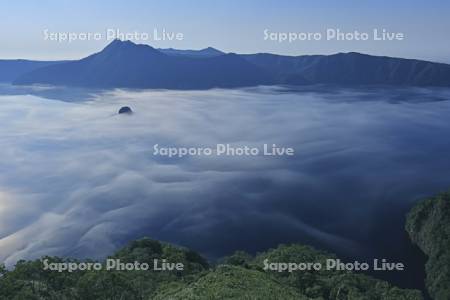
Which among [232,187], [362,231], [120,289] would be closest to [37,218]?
[232,187]

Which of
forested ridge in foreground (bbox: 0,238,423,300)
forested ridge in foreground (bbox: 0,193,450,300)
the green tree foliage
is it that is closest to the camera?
forested ridge in foreground (bbox: 0,238,423,300)

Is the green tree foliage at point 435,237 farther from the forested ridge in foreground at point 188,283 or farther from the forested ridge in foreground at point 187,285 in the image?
the forested ridge in foreground at point 187,285

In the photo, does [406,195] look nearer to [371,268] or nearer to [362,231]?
[362,231]

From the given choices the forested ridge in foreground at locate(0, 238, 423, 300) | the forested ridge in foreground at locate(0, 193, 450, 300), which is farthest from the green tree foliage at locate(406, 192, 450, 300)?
the forested ridge in foreground at locate(0, 238, 423, 300)

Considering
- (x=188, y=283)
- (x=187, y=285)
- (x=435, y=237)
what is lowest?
(x=435, y=237)

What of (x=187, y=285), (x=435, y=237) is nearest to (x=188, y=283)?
(x=187, y=285)

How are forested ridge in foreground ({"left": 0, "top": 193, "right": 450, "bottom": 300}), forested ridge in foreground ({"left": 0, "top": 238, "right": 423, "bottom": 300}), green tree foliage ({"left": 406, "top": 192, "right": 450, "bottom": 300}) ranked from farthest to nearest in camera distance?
green tree foliage ({"left": 406, "top": 192, "right": 450, "bottom": 300}) → forested ridge in foreground ({"left": 0, "top": 193, "right": 450, "bottom": 300}) → forested ridge in foreground ({"left": 0, "top": 238, "right": 423, "bottom": 300})

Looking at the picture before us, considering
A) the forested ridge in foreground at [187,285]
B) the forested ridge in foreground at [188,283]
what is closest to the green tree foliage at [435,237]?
the forested ridge in foreground at [188,283]

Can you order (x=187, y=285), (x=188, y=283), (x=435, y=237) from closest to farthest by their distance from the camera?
1. (x=187, y=285)
2. (x=188, y=283)
3. (x=435, y=237)

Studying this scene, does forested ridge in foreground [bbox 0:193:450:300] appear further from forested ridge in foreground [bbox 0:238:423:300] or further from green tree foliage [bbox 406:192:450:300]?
green tree foliage [bbox 406:192:450:300]

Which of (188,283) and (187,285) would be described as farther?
(188,283)

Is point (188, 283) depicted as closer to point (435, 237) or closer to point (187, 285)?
point (187, 285)
